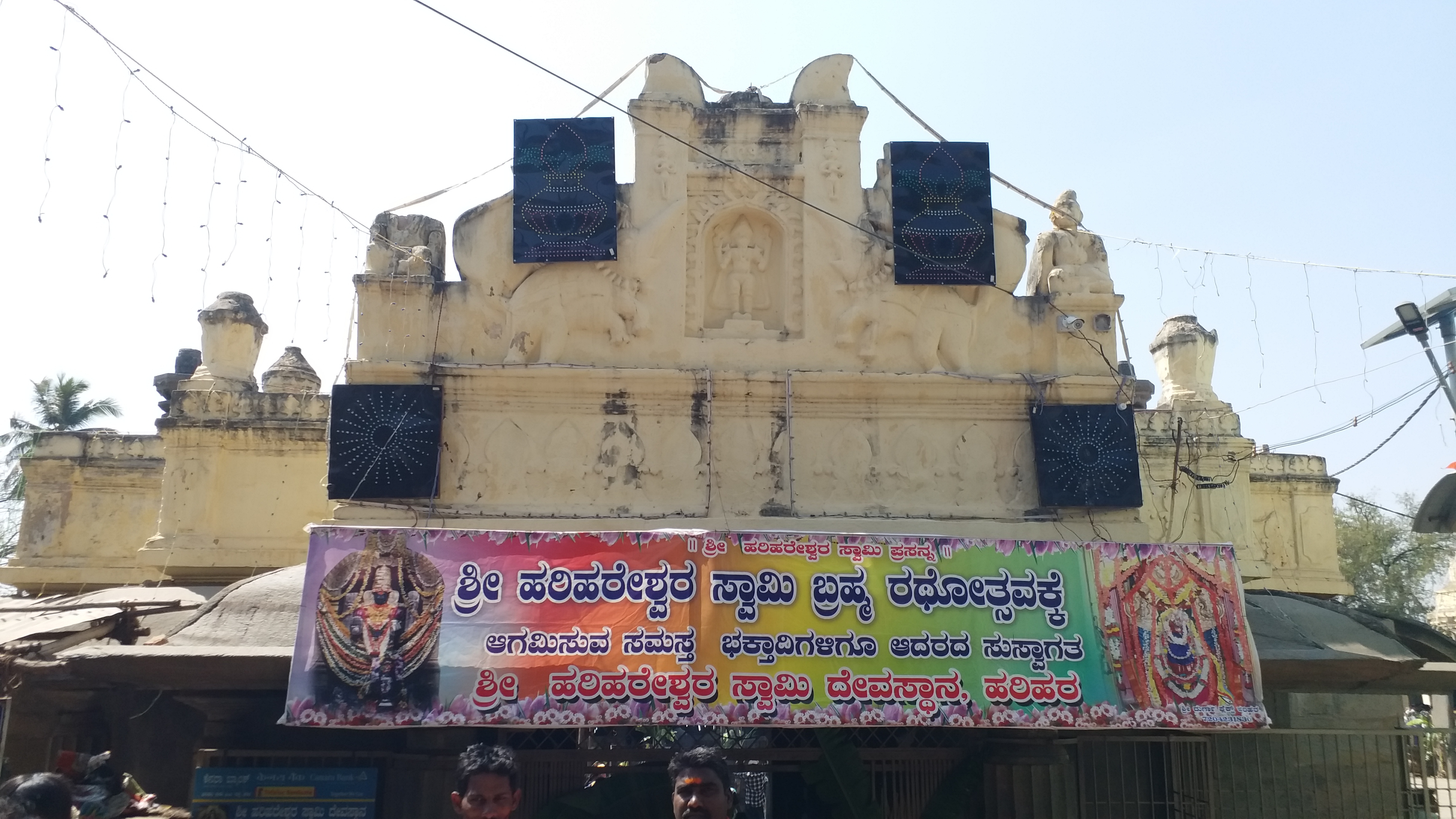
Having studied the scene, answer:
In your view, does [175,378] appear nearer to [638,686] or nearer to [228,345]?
[228,345]

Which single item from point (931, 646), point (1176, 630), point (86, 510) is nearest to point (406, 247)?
point (931, 646)

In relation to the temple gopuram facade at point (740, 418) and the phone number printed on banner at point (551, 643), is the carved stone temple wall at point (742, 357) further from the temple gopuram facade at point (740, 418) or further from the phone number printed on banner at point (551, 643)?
the phone number printed on banner at point (551, 643)

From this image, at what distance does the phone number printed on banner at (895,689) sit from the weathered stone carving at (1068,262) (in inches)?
179

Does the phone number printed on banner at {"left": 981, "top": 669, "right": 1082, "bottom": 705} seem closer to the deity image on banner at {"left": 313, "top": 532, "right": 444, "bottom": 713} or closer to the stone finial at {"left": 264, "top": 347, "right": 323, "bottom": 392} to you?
the deity image on banner at {"left": 313, "top": 532, "right": 444, "bottom": 713}

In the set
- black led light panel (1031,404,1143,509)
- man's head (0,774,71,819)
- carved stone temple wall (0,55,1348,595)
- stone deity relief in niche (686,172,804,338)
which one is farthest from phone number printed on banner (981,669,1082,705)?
man's head (0,774,71,819)

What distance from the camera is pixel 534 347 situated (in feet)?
34.7

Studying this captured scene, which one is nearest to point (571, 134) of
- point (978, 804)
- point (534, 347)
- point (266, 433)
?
point (534, 347)

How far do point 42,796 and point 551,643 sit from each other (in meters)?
3.64

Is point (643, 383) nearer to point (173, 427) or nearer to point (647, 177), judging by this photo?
point (647, 177)

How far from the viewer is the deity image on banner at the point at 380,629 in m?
7.78

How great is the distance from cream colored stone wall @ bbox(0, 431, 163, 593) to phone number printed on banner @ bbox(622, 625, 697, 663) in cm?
1080

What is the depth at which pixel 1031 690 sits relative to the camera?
807 centimetres

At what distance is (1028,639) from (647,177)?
569cm

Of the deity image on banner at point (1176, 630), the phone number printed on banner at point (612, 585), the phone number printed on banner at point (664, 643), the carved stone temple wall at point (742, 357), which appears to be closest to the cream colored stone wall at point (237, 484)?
the carved stone temple wall at point (742, 357)
